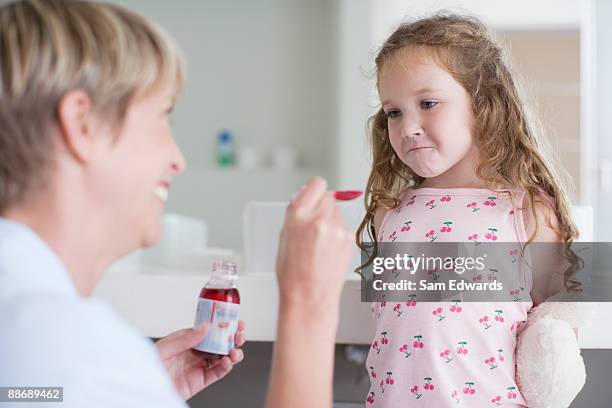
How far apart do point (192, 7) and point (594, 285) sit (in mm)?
3488

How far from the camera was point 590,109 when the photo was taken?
374 cm

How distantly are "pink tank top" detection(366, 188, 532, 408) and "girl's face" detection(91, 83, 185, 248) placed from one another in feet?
1.70

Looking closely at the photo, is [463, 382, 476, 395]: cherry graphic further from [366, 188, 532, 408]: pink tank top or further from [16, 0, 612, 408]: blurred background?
[16, 0, 612, 408]: blurred background

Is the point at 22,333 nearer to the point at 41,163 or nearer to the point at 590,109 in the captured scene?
the point at 41,163

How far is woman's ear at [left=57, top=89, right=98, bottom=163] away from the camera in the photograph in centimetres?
60

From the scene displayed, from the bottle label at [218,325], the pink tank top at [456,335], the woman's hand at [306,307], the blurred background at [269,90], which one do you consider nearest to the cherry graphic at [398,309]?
the pink tank top at [456,335]

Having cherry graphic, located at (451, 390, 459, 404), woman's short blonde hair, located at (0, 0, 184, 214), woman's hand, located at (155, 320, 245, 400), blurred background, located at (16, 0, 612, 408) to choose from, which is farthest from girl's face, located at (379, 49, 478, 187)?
blurred background, located at (16, 0, 612, 408)

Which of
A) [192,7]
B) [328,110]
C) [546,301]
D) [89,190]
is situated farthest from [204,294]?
[192,7]

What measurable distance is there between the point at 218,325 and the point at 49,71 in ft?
1.35

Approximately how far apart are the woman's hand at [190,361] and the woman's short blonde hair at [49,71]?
340 mm

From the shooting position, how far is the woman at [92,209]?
521mm

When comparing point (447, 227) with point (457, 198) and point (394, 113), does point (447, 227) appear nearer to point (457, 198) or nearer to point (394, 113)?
point (457, 198)

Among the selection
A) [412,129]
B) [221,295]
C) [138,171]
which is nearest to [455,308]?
[412,129]

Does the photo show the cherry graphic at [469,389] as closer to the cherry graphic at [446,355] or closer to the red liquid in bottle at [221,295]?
the cherry graphic at [446,355]
